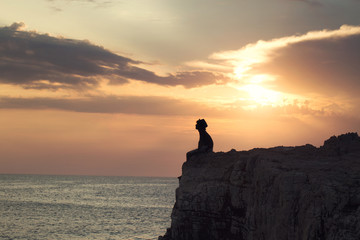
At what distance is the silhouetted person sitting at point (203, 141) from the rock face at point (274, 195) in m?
0.76

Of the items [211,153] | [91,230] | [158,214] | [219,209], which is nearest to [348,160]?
[219,209]

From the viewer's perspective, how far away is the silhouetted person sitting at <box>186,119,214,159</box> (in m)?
33.3

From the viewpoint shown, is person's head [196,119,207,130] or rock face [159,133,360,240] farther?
A: person's head [196,119,207,130]

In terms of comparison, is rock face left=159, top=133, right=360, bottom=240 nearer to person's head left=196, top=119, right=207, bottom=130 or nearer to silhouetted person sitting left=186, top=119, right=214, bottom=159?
silhouetted person sitting left=186, top=119, right=214, bottom=159

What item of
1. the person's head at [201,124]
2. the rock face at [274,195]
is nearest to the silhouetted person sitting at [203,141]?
the person's head at [201,124]

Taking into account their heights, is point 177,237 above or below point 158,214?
above

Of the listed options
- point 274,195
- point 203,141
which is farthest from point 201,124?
point 274,195

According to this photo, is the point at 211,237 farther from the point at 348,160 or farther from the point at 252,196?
the point at 348,160

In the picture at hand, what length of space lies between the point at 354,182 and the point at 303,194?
7.61ft

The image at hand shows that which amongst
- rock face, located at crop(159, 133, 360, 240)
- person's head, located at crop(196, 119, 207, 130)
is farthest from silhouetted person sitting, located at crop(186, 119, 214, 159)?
rock face, located at crop(159, 133, 360, 240)

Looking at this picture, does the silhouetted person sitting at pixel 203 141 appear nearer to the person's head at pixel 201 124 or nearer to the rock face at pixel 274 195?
the person's head at pixel 201 124

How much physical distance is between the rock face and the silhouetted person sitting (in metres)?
0.76

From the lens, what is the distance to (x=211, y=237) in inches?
1078

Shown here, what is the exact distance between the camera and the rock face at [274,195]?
704 inches
